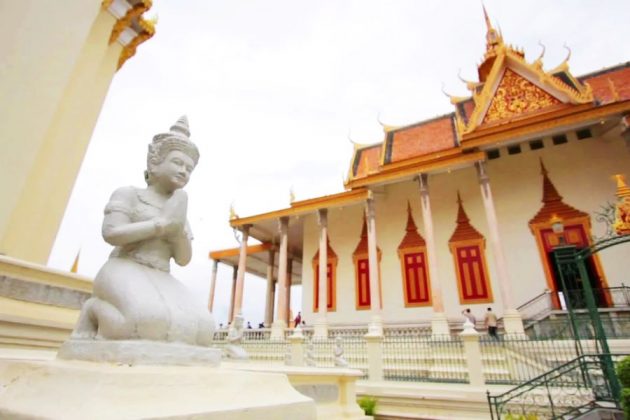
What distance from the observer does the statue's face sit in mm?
1885

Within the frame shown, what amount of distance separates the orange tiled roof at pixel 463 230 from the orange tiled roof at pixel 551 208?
1.62m

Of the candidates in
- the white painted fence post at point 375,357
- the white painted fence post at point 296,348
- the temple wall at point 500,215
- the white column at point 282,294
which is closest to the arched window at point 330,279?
the temple wall at point 500,215

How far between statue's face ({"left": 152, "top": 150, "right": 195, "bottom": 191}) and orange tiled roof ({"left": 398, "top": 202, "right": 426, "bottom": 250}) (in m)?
10.8

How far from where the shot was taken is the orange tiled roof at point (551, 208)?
→ 989cm

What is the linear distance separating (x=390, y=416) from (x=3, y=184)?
19.6 ft

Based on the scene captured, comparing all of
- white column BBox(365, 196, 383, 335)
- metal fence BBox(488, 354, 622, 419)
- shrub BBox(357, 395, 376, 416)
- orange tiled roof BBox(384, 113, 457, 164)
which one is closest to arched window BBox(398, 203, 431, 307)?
white column BBox(365, 196, 383, 335)

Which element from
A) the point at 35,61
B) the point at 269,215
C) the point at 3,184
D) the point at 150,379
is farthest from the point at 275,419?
the point at 269,215

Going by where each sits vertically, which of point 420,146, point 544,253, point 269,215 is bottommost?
point 544,253

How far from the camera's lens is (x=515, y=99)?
10500mm

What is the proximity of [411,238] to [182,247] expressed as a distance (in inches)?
432

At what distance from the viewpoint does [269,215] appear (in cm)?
1367

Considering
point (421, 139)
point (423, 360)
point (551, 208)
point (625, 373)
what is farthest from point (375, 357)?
point (421, 139)

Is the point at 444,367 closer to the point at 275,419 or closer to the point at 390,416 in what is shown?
the point at 390,416

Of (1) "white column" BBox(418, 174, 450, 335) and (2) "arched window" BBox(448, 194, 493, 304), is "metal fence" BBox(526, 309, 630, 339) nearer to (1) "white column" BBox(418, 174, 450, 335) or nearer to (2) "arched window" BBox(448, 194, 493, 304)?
(2) "arched window" BBox(448, 194, 493, 304)
